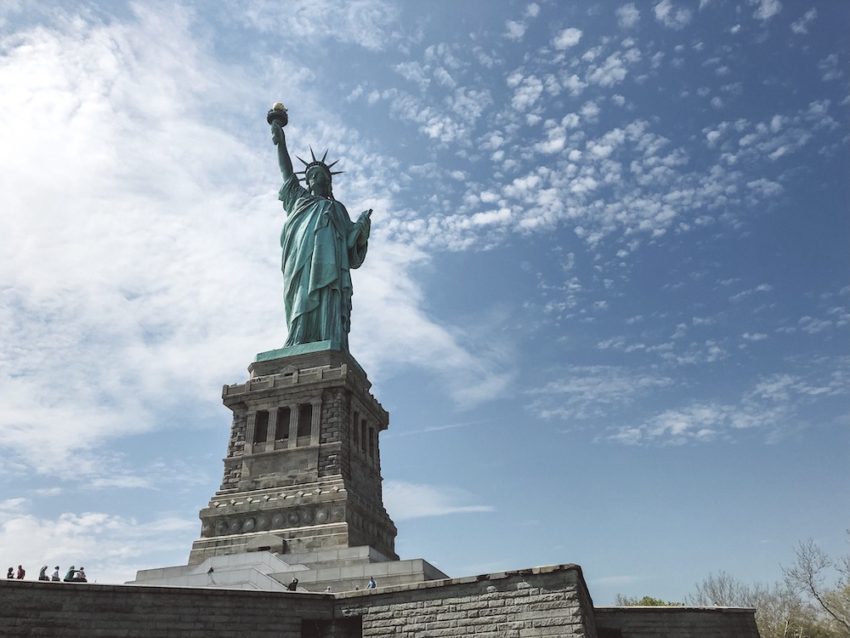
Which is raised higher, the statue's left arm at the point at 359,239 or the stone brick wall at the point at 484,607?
the statue's left arm at the point at 359,239

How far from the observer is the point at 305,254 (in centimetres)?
3303

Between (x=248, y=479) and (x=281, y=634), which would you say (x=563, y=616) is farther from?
(x=248, y=479)

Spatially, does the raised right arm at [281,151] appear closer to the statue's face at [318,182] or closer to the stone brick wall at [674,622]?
A: the statue's face at [318,182]

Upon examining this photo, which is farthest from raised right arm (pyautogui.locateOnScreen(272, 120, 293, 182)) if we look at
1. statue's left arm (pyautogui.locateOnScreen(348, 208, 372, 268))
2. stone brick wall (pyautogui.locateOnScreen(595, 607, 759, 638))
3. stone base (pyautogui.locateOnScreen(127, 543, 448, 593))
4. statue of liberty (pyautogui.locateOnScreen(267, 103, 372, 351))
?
stone brick wall (pyautogui.locateOnScreen(595, 607, 759, 638))

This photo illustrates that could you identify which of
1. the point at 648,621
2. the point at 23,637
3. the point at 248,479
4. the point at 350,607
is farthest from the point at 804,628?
the point at 23,637

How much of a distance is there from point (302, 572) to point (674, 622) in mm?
10705

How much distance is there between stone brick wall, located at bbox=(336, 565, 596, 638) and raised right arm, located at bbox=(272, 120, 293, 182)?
2686 centimetres

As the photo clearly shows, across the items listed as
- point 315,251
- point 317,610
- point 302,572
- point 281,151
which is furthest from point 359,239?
point 317,610

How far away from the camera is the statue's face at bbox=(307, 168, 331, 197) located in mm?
36281

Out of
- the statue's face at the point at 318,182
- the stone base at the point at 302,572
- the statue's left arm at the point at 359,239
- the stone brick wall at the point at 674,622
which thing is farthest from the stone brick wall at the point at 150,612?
the statue's face at the point at 318,182

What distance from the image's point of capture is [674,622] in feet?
51.0

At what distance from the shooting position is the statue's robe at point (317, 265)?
3177 centimetres

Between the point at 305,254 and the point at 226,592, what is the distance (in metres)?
21.3

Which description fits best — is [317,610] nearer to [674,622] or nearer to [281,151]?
[674,622]
